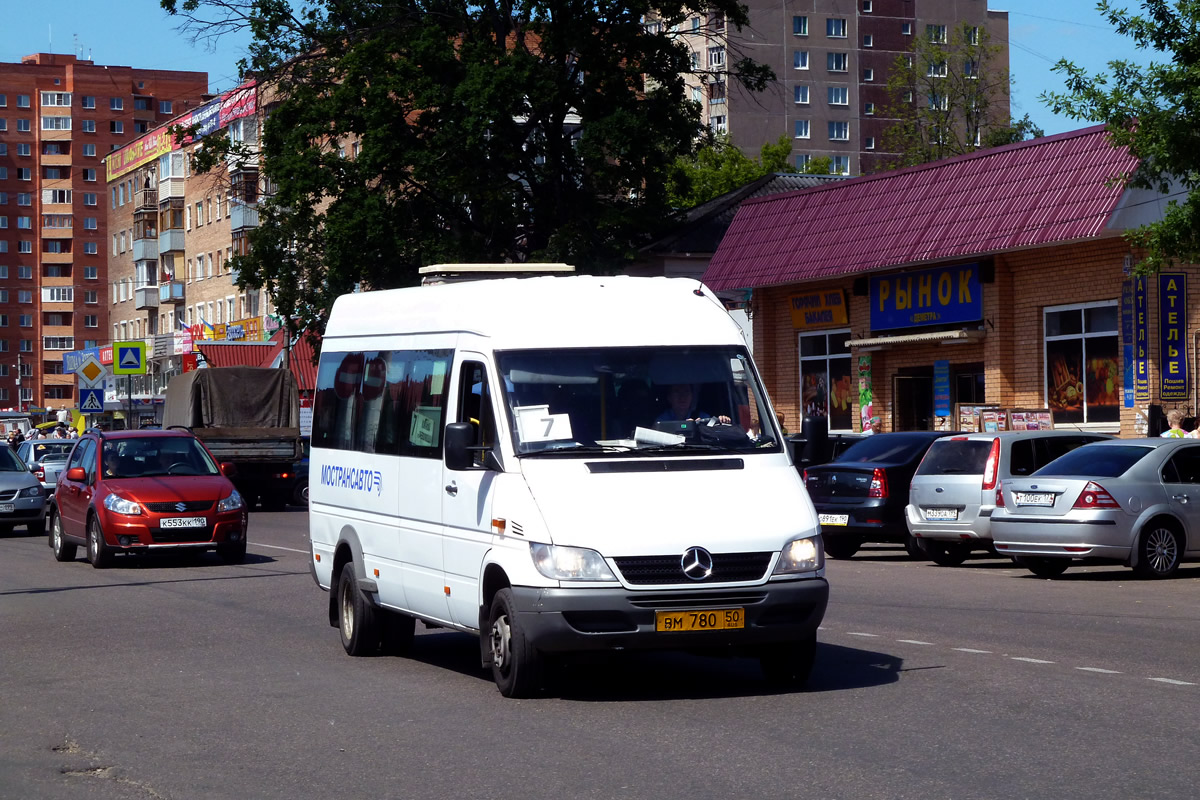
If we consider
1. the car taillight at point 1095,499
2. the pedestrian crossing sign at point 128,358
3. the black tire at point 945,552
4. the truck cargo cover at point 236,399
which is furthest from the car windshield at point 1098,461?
the pedestrian crossing sign at point 128,358

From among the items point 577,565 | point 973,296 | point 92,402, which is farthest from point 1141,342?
point 92,402

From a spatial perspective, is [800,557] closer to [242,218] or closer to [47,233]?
[242,218]

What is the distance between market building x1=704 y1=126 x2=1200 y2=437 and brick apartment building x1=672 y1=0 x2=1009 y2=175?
68917mm

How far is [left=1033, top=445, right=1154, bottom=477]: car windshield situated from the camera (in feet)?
62.4

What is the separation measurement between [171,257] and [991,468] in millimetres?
91684

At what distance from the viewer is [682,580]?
31.1 feet

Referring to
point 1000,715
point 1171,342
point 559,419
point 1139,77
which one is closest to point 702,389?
point 559,419

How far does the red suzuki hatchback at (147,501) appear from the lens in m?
21.5

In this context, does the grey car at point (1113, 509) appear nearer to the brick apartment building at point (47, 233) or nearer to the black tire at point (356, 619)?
the black tire at point (356, 619)

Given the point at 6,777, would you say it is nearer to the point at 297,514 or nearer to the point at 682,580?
the point at 682,580

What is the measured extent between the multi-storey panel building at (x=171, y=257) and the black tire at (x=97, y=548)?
64.2m

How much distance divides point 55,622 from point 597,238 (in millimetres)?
25539

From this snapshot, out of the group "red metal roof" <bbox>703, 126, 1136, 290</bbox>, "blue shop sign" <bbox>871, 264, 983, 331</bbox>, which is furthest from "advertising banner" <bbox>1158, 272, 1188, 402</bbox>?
"blue shop sign" <bbox>871, 264, 983, 331</bbox>

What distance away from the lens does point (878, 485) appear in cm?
2241
